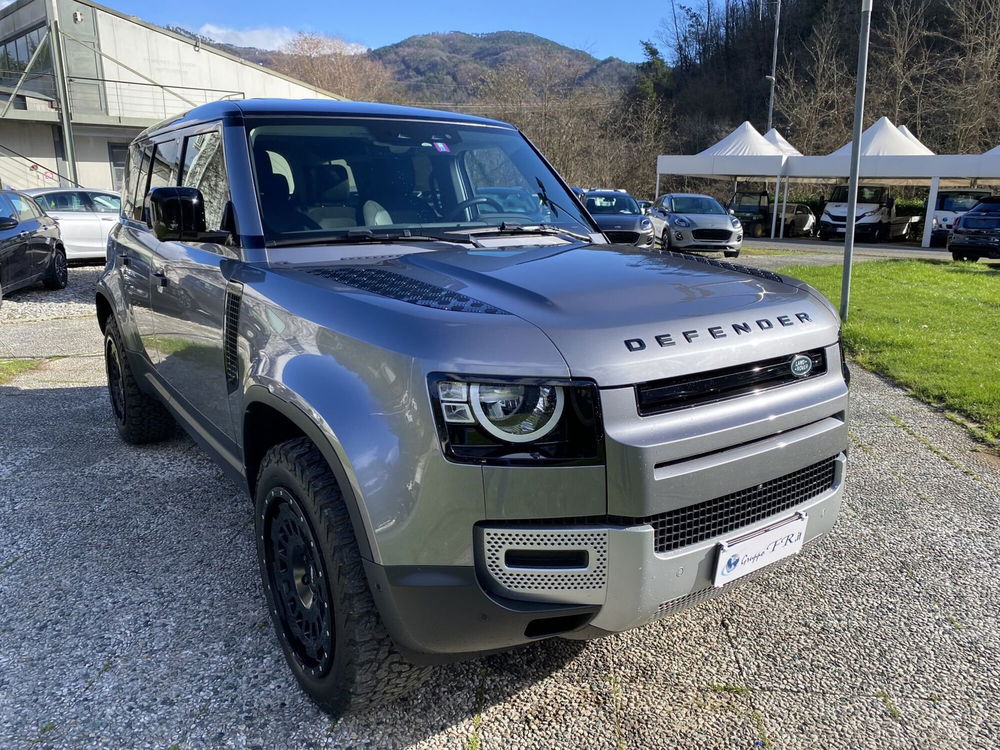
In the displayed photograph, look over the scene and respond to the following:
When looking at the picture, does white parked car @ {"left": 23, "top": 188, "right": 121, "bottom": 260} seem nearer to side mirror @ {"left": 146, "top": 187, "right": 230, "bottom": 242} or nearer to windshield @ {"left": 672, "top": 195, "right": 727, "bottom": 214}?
side mirror @ {"left": 146, "top": 187, "right": 230, "bottom": 242}

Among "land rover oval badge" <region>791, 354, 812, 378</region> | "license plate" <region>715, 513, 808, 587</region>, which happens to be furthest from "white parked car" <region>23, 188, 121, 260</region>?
"license plate" <region>715, 513, 808, 587</region>

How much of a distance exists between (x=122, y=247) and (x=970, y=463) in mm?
5358

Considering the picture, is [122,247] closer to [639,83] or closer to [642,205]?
[642,205]

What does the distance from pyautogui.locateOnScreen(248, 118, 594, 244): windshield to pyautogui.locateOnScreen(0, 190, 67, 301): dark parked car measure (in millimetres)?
8577

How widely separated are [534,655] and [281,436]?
1.20 metres

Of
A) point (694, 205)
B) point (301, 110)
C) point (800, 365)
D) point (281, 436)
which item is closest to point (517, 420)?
point (800, 365)

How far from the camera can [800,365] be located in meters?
2.34

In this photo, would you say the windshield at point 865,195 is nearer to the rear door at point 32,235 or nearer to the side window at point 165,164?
the rear door at point 32,235

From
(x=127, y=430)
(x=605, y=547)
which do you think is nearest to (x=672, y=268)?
(x=605, y=547)

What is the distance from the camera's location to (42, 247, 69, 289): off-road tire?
449 inches

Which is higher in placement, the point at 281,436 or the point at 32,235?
the point at 32,235

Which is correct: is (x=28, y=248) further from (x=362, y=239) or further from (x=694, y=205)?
(x=694, y=205)

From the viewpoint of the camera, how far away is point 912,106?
4494 centimetres

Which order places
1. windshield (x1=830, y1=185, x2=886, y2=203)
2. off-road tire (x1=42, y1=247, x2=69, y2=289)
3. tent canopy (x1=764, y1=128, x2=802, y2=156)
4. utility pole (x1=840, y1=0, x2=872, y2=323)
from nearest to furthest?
utility pole (x1=840, y1=0, x2=872, y2=323)
off-road tire (x1=42, y1=247, x2=69, y2=289)
windshield (x1=830, y1=185, x2=886, y2=203)
tent canopy (x1=764, y1=128, x2=802, y2=156)
